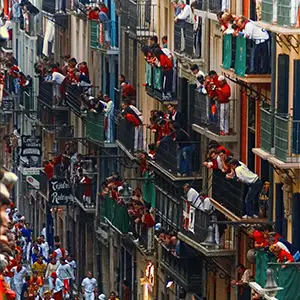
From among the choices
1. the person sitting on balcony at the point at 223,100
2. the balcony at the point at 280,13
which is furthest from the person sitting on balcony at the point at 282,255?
the person sitting on balcony at the point at 223,100

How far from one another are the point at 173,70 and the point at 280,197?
1463cm

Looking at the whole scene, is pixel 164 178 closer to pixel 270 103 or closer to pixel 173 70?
pixel 173 70

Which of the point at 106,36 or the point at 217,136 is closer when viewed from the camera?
the point at 217,136

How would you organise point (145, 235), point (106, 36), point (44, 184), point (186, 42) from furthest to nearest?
point (44, 184) → point (106, 36) → point (145, 235) → point (186, 42)

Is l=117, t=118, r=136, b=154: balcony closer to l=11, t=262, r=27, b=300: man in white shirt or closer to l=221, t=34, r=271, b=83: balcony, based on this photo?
l=11, t=262, r=27, b=300: man in white shirt

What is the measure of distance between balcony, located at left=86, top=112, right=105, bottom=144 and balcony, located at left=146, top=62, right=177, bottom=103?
978 centimetres

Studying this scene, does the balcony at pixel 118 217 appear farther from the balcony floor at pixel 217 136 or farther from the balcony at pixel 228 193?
the balcony at pixel 228 193

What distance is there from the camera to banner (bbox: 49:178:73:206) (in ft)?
255

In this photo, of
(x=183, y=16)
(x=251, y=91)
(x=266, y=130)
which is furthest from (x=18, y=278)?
(x=266, y=130)

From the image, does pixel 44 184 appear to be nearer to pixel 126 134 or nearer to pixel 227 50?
pixel 126 134

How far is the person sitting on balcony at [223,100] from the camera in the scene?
50312 mm

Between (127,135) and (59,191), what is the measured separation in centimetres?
1019

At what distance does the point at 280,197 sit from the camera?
151ft

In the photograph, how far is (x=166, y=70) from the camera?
59.7 meters
